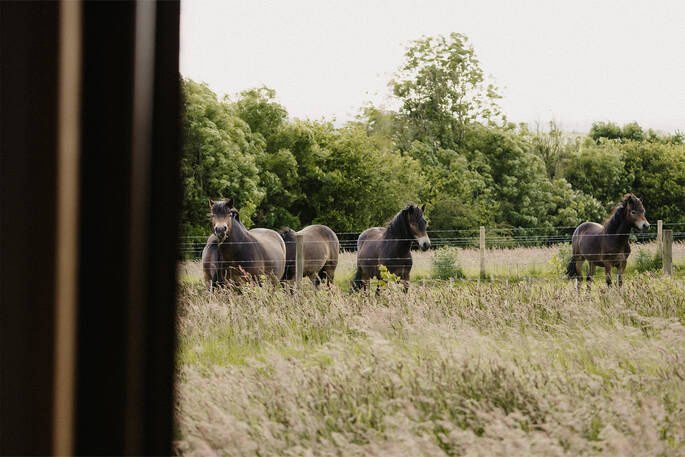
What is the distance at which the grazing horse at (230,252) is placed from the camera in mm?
7805

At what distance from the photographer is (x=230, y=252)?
325 inches

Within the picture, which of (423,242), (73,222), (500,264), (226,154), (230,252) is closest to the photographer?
(73,222)

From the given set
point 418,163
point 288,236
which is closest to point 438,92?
point 418,163

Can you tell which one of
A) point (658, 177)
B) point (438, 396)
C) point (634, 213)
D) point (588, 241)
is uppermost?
point (658, 177)

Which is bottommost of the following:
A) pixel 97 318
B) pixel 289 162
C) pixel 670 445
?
pixel 670 445

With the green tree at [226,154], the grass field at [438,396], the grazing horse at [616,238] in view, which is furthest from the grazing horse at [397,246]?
the green tree at [226,154]

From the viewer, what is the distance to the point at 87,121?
91 centimetres

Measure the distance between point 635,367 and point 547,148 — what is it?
105 ft

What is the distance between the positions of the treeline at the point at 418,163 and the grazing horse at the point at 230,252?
42.8 feet

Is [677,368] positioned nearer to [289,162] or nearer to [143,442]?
[143,442]

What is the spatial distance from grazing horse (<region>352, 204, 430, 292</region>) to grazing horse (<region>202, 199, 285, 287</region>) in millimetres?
1706

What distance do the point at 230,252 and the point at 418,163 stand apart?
1890 centimetres

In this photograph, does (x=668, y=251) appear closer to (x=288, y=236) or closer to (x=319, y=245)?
(x=319, y=245)

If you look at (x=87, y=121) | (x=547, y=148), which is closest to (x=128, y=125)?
(x=87, y=121)
